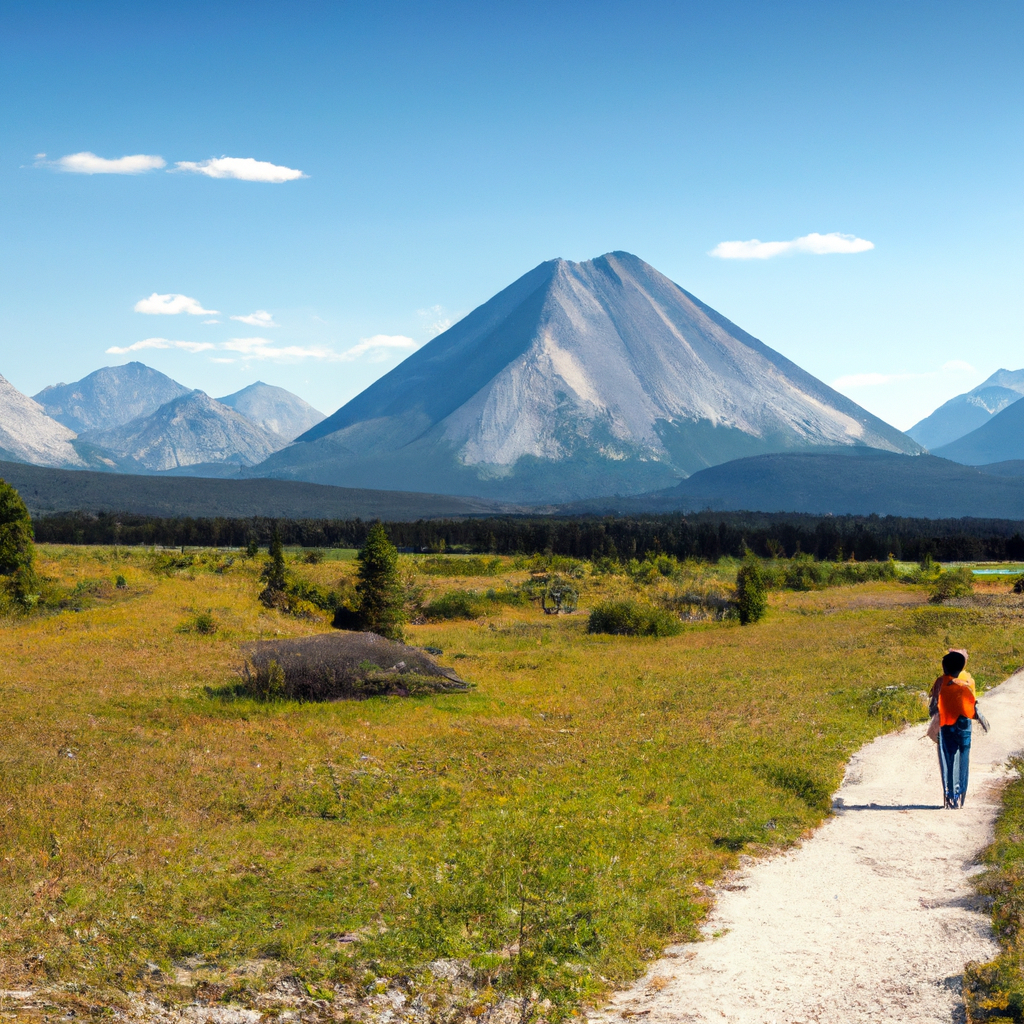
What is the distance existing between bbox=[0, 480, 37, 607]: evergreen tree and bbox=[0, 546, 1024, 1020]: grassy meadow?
3.85 m

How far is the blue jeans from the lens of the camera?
1252 centimetres

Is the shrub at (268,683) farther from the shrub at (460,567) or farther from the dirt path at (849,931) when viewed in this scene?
the shrub at (460,567)

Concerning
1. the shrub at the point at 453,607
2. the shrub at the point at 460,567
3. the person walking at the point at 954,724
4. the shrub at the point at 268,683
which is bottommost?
the shrub at the point at 453,607

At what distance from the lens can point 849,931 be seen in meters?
8.70

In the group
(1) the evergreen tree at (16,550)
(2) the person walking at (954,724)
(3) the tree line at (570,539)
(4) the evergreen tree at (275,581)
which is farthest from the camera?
(3) the tree line at (570,539)

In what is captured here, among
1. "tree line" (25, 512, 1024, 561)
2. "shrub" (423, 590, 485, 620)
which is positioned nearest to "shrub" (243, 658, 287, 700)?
"shrub" (423, 590, 485, 620)

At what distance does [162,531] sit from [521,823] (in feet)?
398

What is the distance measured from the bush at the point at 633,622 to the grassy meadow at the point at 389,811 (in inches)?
400

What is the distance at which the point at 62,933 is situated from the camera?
8.20m

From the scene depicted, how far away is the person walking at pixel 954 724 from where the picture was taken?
12.5m

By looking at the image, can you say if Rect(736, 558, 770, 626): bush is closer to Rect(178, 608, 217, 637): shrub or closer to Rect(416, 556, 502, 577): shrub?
Rect(178, 608, 217, 637): shrub

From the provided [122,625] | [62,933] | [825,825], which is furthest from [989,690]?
[122,625]

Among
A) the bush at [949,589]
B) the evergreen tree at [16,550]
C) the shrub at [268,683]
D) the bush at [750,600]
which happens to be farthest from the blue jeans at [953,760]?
the bush at [949,589]

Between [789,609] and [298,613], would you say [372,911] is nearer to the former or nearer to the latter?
[298,613]
